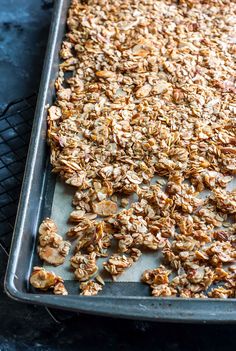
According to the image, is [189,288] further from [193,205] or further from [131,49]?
[131,49]

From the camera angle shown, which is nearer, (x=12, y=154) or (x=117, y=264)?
(x=117, y=264)

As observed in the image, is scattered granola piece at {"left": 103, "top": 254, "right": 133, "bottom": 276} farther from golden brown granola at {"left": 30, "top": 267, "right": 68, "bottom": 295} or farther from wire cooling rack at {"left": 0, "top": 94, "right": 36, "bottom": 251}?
wire cooling rack at {"left": 0, "top": 94, "right": 36, "bottom": 251}

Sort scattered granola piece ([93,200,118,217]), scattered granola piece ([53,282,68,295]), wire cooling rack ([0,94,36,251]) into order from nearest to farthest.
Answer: scattered granola piece ([53,282,68,295]), scattered granola piece ([93,200,118,217]), wire cooling rack ([0,94,36,251])

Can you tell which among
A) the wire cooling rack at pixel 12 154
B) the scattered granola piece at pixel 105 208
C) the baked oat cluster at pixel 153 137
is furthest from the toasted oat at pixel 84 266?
the wire cooling rack at pixel 12 154

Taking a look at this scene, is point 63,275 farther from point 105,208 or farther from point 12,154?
point 12,154

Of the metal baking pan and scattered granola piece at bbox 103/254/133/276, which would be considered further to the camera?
scattered granola piece at bbox 103/254/133/276

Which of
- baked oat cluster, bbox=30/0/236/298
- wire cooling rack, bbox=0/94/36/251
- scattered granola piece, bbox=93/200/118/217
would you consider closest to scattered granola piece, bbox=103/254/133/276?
baked oat cluster, bbox=30/0/236/298

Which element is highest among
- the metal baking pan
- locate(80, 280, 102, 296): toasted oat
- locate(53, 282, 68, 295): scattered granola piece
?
the metal baking pan

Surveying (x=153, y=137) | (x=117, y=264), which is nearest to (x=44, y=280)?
(x=117, y=264)

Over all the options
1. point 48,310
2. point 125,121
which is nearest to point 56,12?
point 125,121
